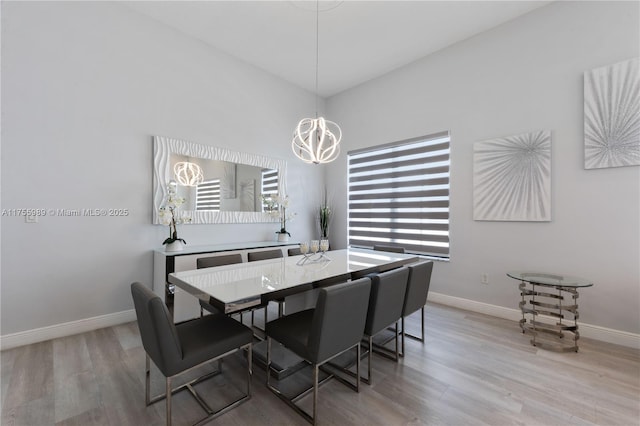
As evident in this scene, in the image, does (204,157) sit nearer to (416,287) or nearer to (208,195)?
(208,195)

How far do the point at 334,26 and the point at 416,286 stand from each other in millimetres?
3108

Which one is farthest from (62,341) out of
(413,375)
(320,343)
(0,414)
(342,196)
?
(342,196)

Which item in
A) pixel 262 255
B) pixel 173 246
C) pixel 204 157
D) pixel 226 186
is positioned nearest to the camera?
pixel 262 255

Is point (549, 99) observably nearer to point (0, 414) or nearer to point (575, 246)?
point (575, 246)

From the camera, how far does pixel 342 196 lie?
492 centimetres

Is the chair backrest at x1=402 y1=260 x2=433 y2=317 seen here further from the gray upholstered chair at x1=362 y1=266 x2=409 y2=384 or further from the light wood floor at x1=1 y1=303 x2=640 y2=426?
the light wood floor at x1=1 y1=303 x2=640 y2=426

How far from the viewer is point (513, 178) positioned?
309 centimetres

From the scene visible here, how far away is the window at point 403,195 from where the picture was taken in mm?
3723

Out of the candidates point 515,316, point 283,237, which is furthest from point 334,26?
point 515,316

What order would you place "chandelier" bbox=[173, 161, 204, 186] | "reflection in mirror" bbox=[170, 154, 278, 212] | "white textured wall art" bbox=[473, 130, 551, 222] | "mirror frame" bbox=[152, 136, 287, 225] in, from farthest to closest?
1. "reflection in mirror" bbox=[170, 154, 278, 212]
2. "chandelier" bbox=[173, 161, 204, 186]
3. "mirror frame" bbox=[152, 136, 287, 225]
4. "white textured wall art" bbox=[473, 130, 551, 222]

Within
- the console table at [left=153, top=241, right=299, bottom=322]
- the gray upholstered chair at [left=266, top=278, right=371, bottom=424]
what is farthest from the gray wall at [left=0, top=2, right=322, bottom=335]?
the gray upholstered chair at [left=266, top=278, right=371, bottom=424]

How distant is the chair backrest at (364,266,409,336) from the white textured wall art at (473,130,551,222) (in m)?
1.88

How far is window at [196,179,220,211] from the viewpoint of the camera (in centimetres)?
350

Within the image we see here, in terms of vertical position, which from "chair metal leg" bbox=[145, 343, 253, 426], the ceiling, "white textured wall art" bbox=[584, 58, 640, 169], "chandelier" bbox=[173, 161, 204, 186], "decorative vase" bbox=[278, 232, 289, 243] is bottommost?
"chair metal leg" bbox=[145, 343, 253, 426]
